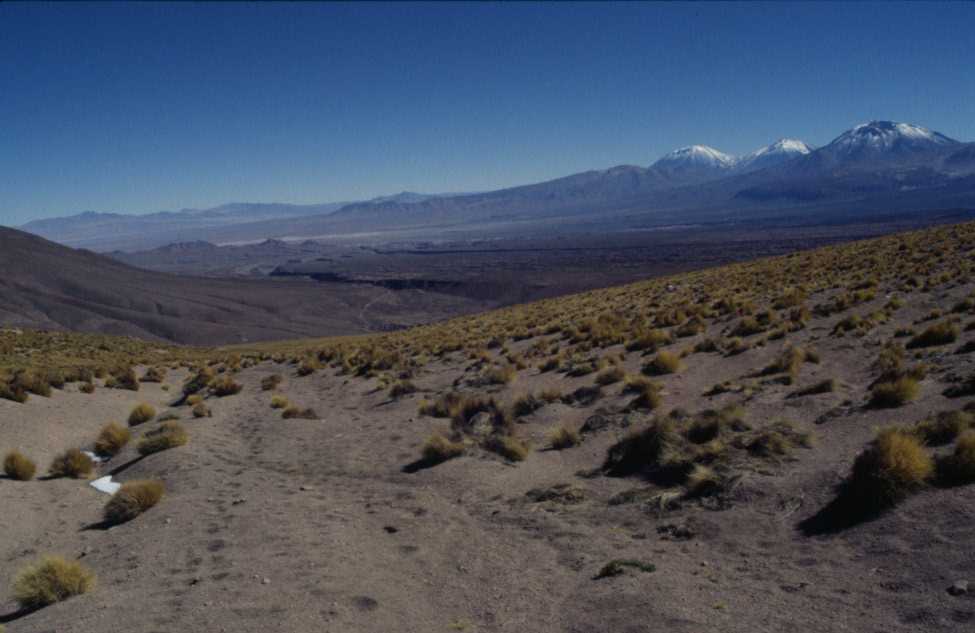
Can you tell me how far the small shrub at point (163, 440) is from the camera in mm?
11625

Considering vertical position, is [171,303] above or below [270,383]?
below

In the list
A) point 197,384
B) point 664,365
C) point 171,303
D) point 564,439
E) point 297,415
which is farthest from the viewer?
point 171,303

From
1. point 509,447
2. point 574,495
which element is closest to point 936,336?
point 574,495

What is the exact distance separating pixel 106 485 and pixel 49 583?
464cm

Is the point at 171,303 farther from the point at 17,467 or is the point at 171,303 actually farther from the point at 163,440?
the point at 17,467

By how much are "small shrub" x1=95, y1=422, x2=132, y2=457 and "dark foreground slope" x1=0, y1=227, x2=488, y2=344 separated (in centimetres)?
5585

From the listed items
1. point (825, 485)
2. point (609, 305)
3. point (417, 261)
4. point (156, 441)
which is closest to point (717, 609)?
point (825, 485)

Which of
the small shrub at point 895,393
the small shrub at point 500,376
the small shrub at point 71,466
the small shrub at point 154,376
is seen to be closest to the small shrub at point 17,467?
the small shrub at point 71,466

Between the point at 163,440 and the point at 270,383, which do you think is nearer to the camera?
the point at 163,440

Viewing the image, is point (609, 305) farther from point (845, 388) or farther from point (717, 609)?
point (717, 609)

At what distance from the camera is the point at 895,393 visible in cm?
905

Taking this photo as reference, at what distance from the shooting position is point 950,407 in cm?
843

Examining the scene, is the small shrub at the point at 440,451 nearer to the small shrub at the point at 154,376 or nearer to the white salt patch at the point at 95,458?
the white salt patch at the point at 95,458

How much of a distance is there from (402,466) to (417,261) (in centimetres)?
16670
